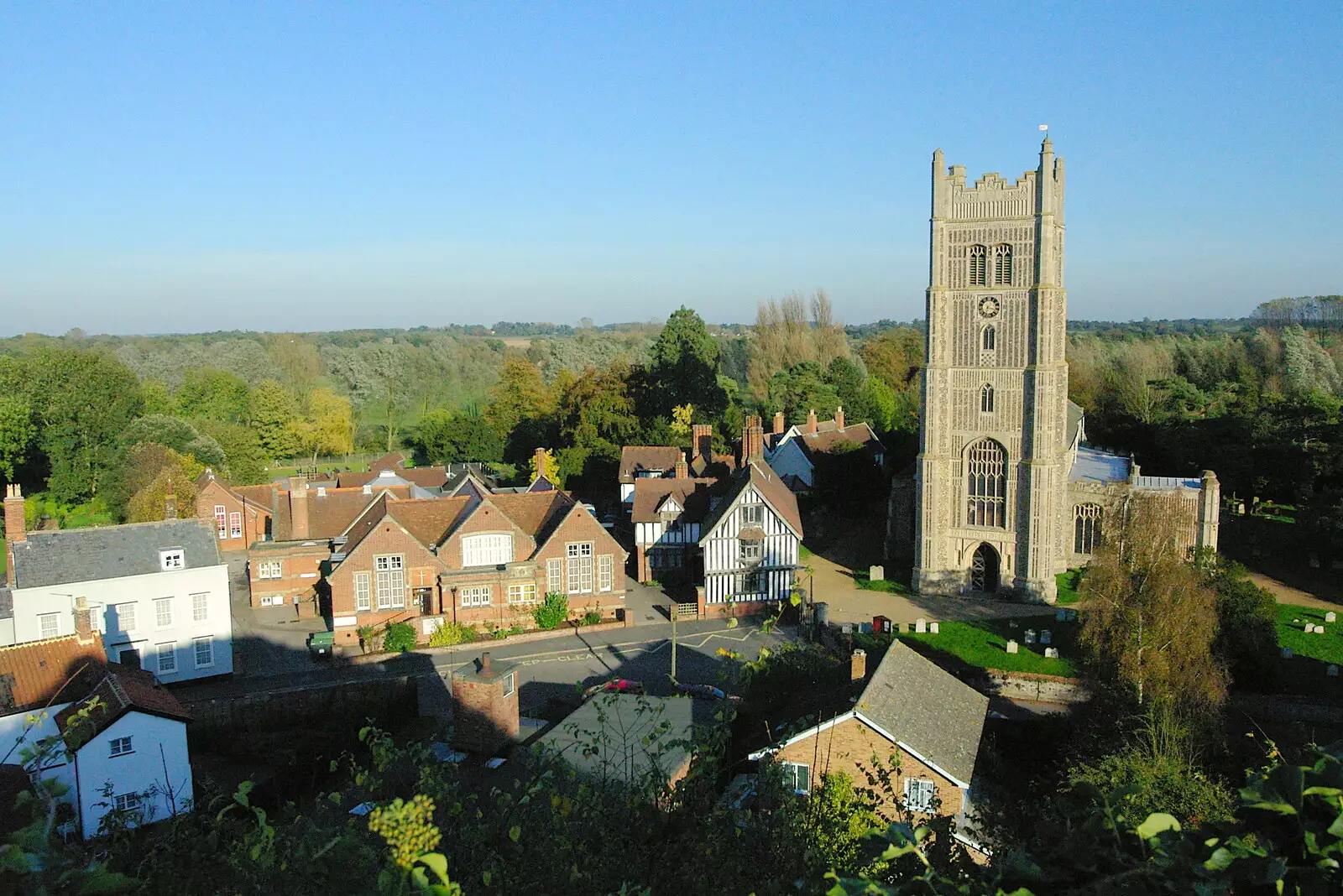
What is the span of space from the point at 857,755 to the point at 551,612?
53.1 ft

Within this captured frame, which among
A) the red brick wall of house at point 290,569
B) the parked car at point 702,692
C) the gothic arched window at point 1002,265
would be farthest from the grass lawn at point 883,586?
the red brick wall of house at point 290,569

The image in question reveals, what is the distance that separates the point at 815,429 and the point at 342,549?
25419mm

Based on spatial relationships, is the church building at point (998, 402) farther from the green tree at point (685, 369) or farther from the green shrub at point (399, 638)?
the green tree at point (685, 369)

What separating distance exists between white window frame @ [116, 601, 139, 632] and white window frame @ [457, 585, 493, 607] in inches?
338

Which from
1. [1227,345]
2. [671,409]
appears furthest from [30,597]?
[1227,345]

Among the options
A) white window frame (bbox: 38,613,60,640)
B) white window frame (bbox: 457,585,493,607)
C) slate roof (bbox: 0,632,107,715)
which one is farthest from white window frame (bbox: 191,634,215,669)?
white window frame (bbox: 457,585,493,607)

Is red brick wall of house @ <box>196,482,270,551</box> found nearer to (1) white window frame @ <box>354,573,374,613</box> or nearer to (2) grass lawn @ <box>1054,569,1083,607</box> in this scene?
(1) white window frame @ <box>354,573,374,613</box>

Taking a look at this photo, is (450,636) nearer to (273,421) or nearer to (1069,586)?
(1069,586)

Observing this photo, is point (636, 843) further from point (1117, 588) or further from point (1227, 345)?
point (1227, 345)

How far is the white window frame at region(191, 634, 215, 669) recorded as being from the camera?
26453 millimetres

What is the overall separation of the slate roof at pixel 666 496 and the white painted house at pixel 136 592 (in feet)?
46.3

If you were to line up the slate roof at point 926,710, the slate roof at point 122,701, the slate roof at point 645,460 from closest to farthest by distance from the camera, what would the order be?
the slate roof at point 926,710 → the slate roof at point 122,701 → the slate roof at point 645,460

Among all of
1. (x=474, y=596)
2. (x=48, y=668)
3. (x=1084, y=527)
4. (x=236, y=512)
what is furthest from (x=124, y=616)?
(x=1084, y=527)

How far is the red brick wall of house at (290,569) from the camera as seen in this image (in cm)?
3278
